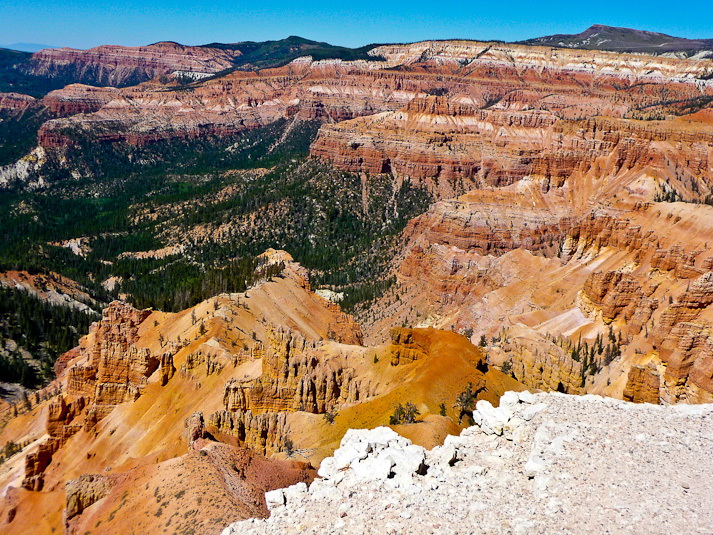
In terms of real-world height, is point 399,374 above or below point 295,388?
above

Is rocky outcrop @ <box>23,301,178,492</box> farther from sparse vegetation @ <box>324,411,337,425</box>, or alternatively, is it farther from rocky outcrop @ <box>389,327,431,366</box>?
rocky outcrop @ <box>389,327,431,366</box>

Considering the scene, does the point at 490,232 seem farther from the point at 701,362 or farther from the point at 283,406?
the point at 283,406

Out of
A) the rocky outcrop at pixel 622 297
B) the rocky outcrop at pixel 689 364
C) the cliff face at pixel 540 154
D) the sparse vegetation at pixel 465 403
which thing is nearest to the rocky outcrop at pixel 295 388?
the sparse vegetation at pixel 465 403

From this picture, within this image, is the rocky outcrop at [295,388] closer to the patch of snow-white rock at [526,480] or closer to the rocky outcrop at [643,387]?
the patch of snow-white rock at [526,480]

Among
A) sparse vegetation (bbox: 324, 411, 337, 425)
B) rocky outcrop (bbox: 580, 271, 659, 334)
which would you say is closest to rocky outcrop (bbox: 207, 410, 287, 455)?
sparse vegetation (bbox: 324, 411, 337, 425)

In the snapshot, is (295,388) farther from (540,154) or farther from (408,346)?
(540,154)

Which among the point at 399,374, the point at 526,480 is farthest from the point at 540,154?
the point at 526,480
